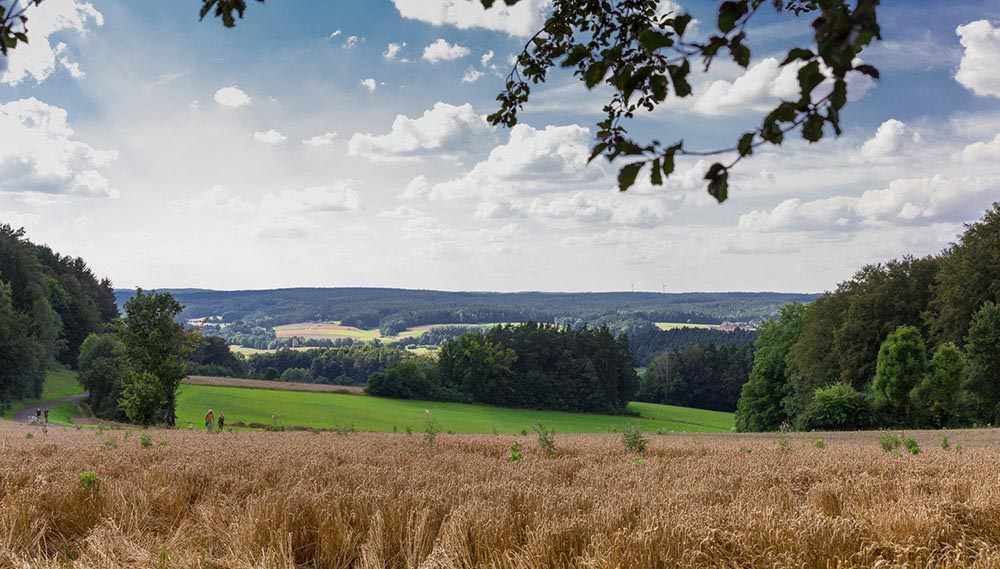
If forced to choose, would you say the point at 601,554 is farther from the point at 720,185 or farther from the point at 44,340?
the point at 44,340

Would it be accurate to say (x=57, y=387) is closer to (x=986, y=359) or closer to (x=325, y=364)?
(x=325, y=364)

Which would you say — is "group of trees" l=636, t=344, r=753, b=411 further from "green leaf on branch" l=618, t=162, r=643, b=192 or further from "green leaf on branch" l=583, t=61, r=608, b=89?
"green leaf on branch" l=618, t=162, r=643, b=192

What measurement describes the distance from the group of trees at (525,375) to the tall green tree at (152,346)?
55464 mm

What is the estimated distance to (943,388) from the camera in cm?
4772

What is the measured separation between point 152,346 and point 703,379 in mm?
100292

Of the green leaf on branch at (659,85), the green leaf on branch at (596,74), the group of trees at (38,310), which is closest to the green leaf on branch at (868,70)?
the green leaf on branch at (659,85)

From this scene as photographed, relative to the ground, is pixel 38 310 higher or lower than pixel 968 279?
lower

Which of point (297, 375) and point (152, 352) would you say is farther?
point (297, 375)

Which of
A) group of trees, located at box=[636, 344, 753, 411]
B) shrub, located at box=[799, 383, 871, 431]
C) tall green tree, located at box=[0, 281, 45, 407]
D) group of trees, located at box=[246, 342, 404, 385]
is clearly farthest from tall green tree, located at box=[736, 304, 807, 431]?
group of trees, located at box=[246, 342, 404, 385]

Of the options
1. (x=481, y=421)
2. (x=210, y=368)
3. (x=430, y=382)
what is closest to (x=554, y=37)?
(x=481, y=421)

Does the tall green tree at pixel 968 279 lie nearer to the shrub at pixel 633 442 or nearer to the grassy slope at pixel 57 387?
the shrub at pixel 633 442

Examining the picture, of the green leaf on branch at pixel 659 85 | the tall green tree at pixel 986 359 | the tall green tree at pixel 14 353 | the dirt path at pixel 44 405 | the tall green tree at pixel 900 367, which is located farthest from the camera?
the tall green tree at pixel 14 353

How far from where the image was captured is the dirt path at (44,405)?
63.7m

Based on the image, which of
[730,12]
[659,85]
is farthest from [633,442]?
[730,12]
